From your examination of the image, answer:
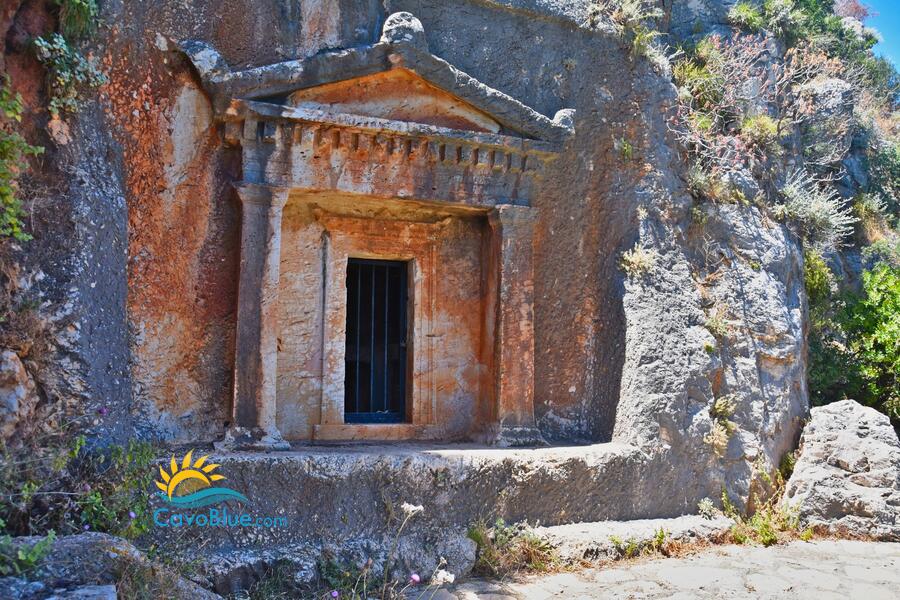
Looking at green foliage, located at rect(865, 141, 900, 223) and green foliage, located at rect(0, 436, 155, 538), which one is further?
green foliage, located at rect(865, 141, 900, 223)

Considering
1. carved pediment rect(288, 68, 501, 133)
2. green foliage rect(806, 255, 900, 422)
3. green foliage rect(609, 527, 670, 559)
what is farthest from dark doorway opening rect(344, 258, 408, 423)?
green foliage rect(806, 255, 900, 422)

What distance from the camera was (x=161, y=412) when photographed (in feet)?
19.2

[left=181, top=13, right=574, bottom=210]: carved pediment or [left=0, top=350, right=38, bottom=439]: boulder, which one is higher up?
[left=181, top=13, right=574, bottom=210]: carved pediment

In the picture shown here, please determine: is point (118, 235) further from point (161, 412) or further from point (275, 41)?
point (275, 41)

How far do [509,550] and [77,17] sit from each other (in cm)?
456

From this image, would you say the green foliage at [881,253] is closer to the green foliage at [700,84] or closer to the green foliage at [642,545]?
the green foliage at [700,84]

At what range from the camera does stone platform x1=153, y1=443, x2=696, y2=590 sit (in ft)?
16.5

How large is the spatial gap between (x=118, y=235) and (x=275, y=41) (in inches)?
80.1

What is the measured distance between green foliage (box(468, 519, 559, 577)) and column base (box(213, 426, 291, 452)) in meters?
1.49

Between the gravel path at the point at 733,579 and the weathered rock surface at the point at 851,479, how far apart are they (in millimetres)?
385

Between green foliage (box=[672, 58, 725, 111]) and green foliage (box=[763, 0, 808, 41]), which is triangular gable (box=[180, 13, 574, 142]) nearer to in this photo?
green foliage (box=[672, 58, 725, 111])

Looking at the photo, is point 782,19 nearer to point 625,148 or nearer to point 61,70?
point 625,148

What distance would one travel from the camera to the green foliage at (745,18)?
10141 mm

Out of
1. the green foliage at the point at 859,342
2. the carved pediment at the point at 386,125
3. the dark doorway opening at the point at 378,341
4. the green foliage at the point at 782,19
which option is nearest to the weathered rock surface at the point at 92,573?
the carved pediment at the point at 386,125
